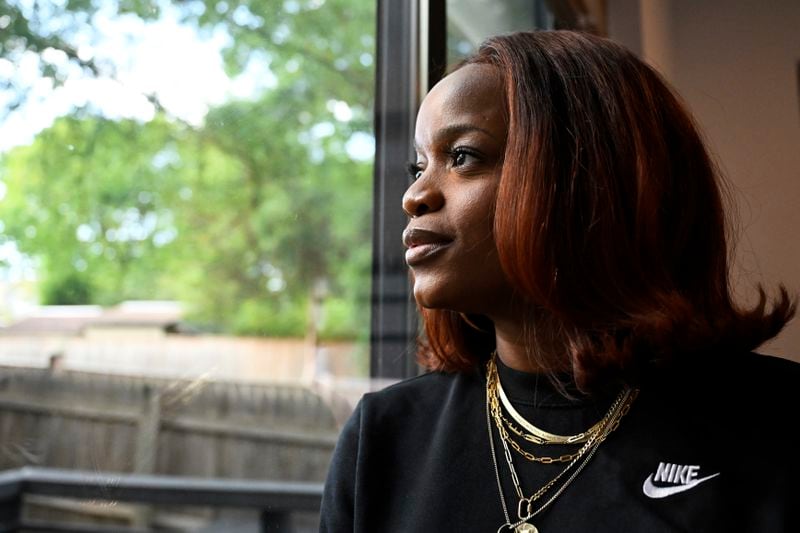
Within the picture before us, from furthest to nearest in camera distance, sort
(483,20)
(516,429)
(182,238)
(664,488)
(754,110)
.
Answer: (483,20) < (754,110) < (182,238) < (516,429) < (664,488)

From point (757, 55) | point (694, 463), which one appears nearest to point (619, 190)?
point (694, 463)

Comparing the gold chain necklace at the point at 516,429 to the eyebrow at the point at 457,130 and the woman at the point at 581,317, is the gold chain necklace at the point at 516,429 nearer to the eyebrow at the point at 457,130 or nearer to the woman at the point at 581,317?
the woman at the point at 581,317

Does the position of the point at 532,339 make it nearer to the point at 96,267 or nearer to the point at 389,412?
the point at 389,412

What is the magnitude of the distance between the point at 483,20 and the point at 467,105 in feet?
3.25

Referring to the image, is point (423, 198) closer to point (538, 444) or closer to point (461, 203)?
point (461, 203)

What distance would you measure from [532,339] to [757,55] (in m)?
0.97

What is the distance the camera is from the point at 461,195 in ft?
2.79

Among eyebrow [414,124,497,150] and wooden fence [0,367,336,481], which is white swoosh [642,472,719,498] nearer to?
eyebrow [414,124,497,150]

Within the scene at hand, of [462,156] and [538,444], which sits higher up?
[462,156]

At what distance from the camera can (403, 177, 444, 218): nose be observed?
0.86 meters

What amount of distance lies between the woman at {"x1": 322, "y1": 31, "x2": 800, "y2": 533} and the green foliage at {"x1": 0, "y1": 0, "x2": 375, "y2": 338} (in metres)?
0.32

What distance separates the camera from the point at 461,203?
2.77 feet

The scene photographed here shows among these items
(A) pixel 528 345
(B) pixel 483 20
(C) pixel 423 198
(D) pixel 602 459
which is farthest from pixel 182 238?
(B) pixel 483 20

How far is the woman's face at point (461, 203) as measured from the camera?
0.84m
